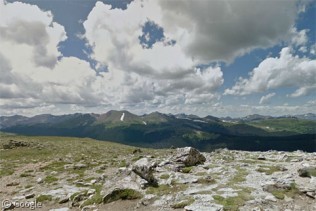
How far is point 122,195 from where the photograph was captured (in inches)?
777

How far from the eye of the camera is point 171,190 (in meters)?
20.4

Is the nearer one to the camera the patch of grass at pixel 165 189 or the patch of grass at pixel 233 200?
the patch of grass at pixel 233 200

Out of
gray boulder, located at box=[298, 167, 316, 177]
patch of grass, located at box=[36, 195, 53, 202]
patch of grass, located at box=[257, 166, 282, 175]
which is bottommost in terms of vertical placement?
patch of grass, located at box=[36, 195, 53, 202]

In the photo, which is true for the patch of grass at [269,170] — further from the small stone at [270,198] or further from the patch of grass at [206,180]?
the small stone at [270,198]

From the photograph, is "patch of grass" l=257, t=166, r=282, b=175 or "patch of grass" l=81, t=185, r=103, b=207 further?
"patch of grass" l=257, t=166, r=282, b=175

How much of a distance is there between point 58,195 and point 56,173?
1163cm

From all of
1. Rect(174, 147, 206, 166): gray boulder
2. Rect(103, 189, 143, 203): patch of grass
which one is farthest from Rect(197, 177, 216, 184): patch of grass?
Rect(174, 147, 206, 166): gray boulder

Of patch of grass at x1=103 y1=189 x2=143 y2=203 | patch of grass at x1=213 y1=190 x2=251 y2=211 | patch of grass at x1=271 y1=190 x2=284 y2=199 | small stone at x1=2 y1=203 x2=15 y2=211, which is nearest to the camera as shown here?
patch of grass at x1=213 y1=190 x2=251 y2=211

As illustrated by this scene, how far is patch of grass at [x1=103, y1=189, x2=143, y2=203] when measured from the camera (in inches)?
763

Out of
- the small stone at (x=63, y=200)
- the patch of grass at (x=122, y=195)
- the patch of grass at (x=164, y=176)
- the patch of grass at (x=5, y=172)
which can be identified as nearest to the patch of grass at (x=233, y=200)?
the patch of grass at (x=122, y=195)

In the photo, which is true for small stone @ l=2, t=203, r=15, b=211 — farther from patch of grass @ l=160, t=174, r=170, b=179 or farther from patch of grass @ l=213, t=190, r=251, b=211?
patch of grass @ l=213, t=190, r=251, b=211

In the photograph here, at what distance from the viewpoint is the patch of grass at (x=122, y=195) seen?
1938cm

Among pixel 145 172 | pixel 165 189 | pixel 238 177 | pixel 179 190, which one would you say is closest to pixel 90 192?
pixel 145 172

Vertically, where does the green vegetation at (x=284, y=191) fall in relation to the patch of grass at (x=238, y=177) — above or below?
below
